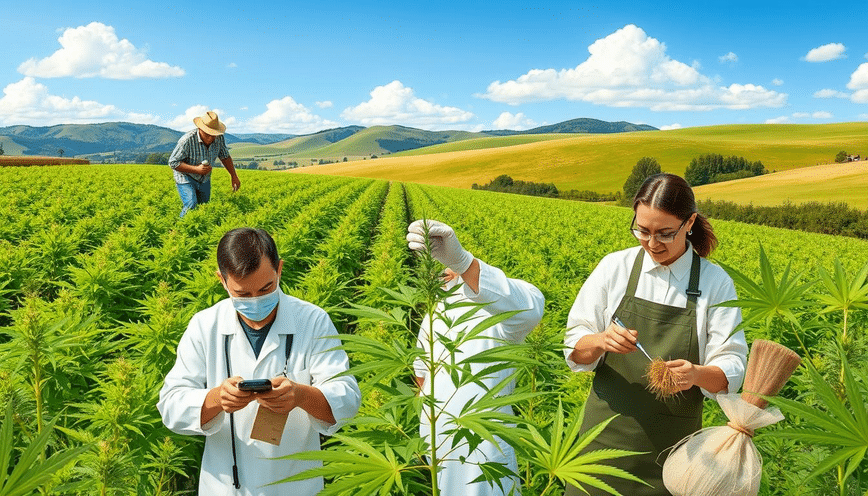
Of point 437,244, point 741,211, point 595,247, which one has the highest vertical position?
point 437,244

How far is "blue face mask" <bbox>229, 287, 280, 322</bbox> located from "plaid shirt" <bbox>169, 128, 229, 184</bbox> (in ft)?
23.3

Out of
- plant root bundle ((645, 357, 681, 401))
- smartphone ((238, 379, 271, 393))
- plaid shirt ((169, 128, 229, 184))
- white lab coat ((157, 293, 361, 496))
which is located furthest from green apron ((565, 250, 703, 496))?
plaid shirt ((169, 128, 229, 184))

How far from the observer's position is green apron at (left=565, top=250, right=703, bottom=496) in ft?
7.36

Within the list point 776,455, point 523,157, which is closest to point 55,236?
point 776,455

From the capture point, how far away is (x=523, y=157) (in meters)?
93.4

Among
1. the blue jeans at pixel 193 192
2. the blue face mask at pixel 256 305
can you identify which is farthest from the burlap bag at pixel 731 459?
the blue jeans at pixel 193 192

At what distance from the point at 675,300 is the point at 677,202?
42 cm

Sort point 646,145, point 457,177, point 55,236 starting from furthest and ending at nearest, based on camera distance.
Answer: point 646,145 < point 457,177 < point 55,236

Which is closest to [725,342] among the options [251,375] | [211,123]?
[251,375]

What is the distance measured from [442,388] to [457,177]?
83.4 m

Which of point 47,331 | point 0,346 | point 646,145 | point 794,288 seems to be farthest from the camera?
point 646,145

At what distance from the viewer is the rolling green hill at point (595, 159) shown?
266ft

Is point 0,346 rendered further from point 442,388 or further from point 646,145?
point 646,145

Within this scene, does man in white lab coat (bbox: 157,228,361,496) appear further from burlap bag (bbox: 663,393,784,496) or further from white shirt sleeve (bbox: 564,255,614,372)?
burlap bag (bbox: 663,393,784,496)
